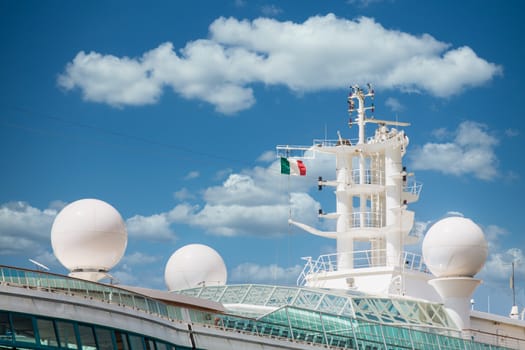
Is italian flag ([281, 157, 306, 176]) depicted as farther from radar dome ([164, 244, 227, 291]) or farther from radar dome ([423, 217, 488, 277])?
radar dome ([423, 217, 488, 277])

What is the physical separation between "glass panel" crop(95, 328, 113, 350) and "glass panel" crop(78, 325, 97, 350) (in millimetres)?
234

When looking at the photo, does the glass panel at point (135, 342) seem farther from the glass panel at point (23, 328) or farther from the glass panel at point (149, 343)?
the glass panel at point (23, 328)

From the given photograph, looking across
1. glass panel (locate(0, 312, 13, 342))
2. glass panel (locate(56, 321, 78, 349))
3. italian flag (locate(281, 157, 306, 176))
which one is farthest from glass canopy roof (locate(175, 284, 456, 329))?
glass panel (locate(0, 312, 13, 342))

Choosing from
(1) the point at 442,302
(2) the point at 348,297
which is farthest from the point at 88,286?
(1) the point at 442,302

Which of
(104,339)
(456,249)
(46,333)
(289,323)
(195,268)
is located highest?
(195,268)

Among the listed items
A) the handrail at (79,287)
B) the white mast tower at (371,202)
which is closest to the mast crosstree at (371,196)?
the white mast tower at (371,202)

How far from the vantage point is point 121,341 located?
3488 cm

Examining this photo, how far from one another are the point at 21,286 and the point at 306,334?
17160mm

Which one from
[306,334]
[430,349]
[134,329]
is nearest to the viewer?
[134,329]

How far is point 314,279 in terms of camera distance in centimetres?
6400

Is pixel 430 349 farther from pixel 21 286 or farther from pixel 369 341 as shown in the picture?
pixel 21 286

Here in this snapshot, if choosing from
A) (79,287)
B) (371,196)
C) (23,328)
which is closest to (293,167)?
(371,196)

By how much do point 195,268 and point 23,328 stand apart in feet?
112

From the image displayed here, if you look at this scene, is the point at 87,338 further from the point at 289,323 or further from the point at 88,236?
the point at 88,236
